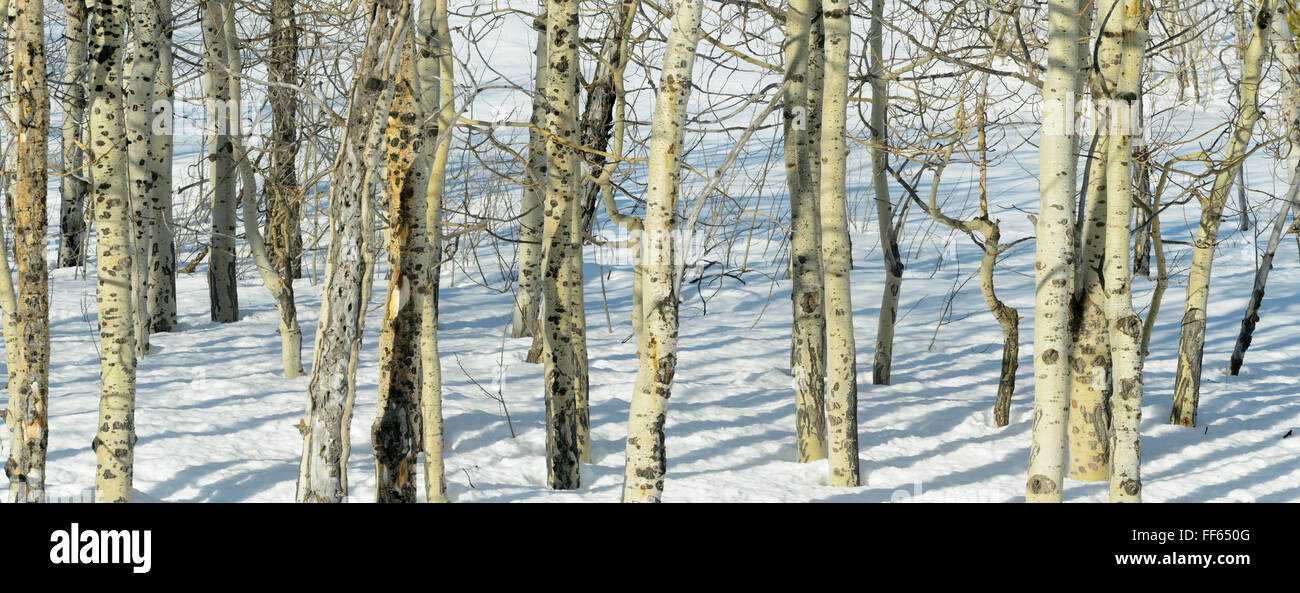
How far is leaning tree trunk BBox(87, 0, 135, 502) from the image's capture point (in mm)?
5172

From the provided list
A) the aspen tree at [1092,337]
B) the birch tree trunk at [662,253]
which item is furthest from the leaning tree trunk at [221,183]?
the aspen tree at [1092,337]

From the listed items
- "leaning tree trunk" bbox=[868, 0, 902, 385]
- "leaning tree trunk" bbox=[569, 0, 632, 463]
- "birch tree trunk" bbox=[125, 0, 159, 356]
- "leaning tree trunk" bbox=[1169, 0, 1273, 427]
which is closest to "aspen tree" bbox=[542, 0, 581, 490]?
"leaning tree trunk" bbox=[569, 0, 632, 463]

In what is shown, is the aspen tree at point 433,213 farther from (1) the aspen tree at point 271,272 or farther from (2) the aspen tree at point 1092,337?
(2) the aspen tree at point 1092,337

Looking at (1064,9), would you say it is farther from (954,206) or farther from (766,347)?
(954,206)

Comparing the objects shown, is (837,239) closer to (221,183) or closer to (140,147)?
(140,147)

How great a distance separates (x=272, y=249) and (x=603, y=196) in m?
3.51

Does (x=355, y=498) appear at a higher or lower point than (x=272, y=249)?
lower

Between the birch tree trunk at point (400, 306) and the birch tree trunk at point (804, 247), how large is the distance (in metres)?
2.72

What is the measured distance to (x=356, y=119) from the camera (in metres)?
4.32

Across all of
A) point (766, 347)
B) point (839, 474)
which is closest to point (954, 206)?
point (766, 347)

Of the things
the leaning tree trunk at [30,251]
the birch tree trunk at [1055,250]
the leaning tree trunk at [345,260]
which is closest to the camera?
the leaning tree trunk at [345,260]

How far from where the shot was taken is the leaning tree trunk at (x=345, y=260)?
429 centimetres
